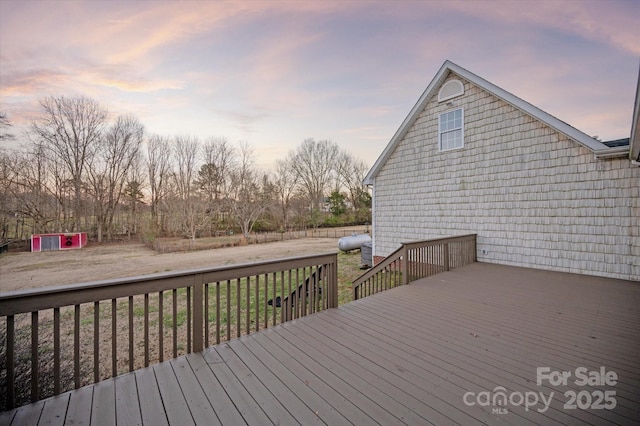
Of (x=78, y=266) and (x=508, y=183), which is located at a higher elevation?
(x=508, y=183)

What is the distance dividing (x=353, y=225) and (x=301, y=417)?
32.8 meters

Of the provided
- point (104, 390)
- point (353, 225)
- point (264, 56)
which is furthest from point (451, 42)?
point (353, 225)

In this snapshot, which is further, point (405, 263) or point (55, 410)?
point (405, 263)

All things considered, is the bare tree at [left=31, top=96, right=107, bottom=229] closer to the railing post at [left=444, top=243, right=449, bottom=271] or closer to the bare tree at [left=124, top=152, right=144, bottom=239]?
the bare tree at [left=124, top=152, right=144, bottom=239]

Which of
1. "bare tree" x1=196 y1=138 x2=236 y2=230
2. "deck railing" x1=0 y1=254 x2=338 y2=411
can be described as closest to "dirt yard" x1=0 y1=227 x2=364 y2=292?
→ "deck railing" x1=0 y1=254 x2=338 y2=411

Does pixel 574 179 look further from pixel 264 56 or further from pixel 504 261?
pixel 264 56

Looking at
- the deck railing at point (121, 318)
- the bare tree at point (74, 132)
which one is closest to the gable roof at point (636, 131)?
the deck railing at point (121, 318)

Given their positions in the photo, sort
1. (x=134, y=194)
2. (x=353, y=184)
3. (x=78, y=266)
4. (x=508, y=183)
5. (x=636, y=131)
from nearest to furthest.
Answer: (x=636, y=131) → (x=508, y=183) → (x=78, y=266) → (x=134, y=194) → (x=353, y=184)

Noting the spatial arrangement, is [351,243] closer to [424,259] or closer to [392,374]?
[424,259]

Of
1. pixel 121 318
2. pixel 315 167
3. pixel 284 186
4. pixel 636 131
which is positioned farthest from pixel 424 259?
pixel 315 167

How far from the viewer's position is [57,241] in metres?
19.6

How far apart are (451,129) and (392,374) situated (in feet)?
25.0

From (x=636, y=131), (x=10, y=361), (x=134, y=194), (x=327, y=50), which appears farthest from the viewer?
(x=134, y=194)

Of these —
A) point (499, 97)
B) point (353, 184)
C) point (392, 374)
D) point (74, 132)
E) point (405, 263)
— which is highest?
point (74, 132)
